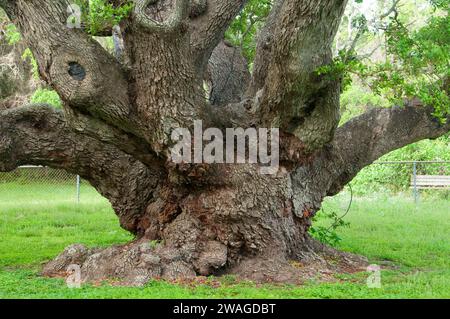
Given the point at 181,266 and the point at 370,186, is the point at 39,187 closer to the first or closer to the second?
the point at 370,186

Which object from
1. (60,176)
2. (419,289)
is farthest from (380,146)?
(60,176)

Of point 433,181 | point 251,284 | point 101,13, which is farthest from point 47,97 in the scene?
point 251,284

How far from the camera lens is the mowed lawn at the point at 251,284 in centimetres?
687

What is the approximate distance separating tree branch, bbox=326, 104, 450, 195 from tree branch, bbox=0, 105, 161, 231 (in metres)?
2.86

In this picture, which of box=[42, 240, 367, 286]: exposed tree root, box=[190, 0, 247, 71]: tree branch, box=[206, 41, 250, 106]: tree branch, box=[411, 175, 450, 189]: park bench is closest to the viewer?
box=[42, 240, 367, 286]: exposed tree root

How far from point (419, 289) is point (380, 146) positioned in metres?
3.03

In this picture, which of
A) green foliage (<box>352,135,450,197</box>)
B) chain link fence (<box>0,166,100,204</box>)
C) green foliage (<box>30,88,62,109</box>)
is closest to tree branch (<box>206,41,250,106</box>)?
chain link fence (<box>0,166,100,204</box>)

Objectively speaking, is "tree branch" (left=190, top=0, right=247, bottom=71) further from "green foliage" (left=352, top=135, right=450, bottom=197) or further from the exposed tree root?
"green foliage" (left=352, top=135, right=450, bottom=197)

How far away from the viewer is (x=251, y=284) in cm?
741

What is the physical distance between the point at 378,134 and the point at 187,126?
342 cm

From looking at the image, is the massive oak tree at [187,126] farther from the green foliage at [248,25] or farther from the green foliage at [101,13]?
the green foliage at [248,25]

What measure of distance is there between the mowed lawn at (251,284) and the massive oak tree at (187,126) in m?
0.61

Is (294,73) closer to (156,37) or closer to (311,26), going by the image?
(311,26)

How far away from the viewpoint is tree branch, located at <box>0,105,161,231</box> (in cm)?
844
